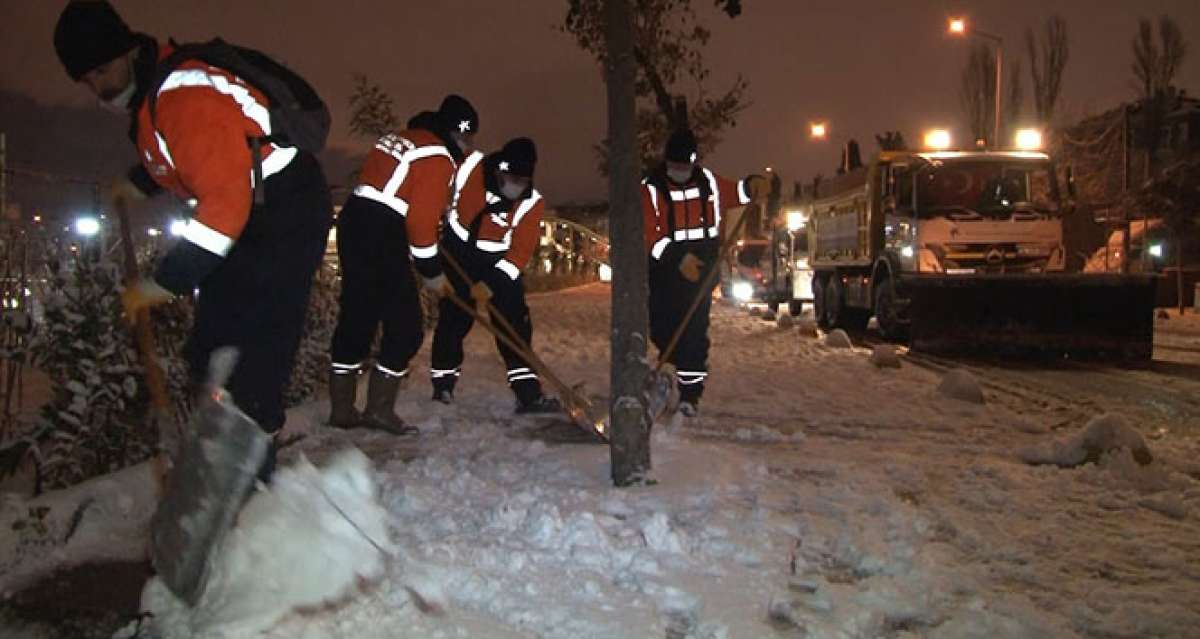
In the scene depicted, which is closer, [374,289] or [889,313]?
[374,289]

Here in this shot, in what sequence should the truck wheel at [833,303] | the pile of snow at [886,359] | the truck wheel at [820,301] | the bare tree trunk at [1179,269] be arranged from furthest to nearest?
the bare tree trunk at [1179,269], the truck wheel at [820,301], the truck wheel at [833,303], the pile of snow at [886,359]

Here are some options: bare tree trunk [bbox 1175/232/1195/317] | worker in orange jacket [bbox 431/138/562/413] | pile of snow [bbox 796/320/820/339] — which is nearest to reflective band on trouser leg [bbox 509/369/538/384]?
worker in orange jacket [bbox 431/138/562/413]

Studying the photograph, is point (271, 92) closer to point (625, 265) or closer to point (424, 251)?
point (625, 265)

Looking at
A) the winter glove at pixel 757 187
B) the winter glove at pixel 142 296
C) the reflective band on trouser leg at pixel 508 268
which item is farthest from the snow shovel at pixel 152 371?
the winter glove at pixel 757 187

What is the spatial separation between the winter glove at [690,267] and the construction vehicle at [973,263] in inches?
237

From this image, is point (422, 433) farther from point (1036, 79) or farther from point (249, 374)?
point (1036, 79)

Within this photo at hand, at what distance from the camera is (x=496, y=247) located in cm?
664

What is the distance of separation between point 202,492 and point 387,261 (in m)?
2.83

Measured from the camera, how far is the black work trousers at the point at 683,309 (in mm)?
6656

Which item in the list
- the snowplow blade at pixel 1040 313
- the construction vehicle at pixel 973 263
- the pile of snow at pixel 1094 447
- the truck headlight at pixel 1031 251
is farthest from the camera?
the truck headlight at pixel 1031 251

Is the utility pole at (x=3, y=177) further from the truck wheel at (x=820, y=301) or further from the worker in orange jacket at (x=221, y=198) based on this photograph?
the truck wheel at (x=820, y=301)

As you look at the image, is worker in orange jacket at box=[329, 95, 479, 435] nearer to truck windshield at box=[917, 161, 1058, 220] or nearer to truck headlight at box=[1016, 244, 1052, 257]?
truck windshield at box=[917, 161, 1058, 220]

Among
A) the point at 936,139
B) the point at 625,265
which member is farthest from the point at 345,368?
the point at 936,139

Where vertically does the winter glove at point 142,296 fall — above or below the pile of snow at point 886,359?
above
